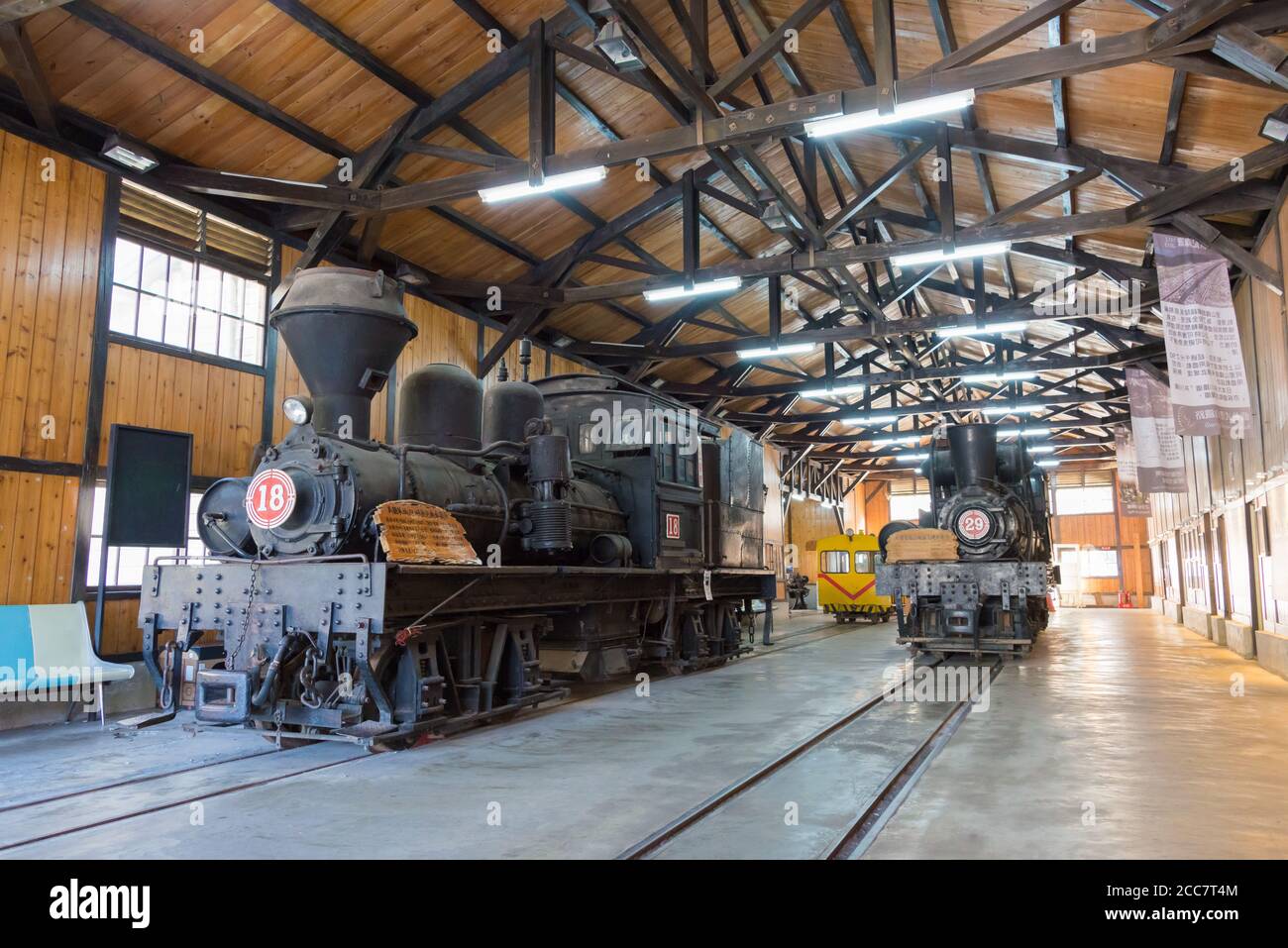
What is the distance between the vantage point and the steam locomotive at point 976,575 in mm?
10766

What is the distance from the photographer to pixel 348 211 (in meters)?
9.62

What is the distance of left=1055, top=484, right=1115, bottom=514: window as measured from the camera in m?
34.2

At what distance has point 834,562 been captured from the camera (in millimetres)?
21219

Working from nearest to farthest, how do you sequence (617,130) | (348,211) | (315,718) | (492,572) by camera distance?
1. (315,718)
2. (492,572)
3. (348,211)
4. (617,130)

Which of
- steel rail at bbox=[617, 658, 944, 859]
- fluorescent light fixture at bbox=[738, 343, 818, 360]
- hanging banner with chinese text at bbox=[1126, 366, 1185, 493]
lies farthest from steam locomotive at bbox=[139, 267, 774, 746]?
hanging banner with chinese text at bbox=[1126, 366, 1185, 493]

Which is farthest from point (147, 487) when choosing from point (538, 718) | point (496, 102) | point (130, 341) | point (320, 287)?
point (496, 102)

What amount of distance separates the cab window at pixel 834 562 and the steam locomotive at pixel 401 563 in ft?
41.1

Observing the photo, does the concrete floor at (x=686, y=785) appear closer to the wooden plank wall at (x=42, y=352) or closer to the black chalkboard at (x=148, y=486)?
the wooden plank wall at (x=42, y=352)

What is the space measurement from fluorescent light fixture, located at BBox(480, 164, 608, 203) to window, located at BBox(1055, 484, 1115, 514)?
105 feet

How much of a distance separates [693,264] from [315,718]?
27.1 feet

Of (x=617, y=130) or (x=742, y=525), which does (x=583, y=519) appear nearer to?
(x=742, y=525)
